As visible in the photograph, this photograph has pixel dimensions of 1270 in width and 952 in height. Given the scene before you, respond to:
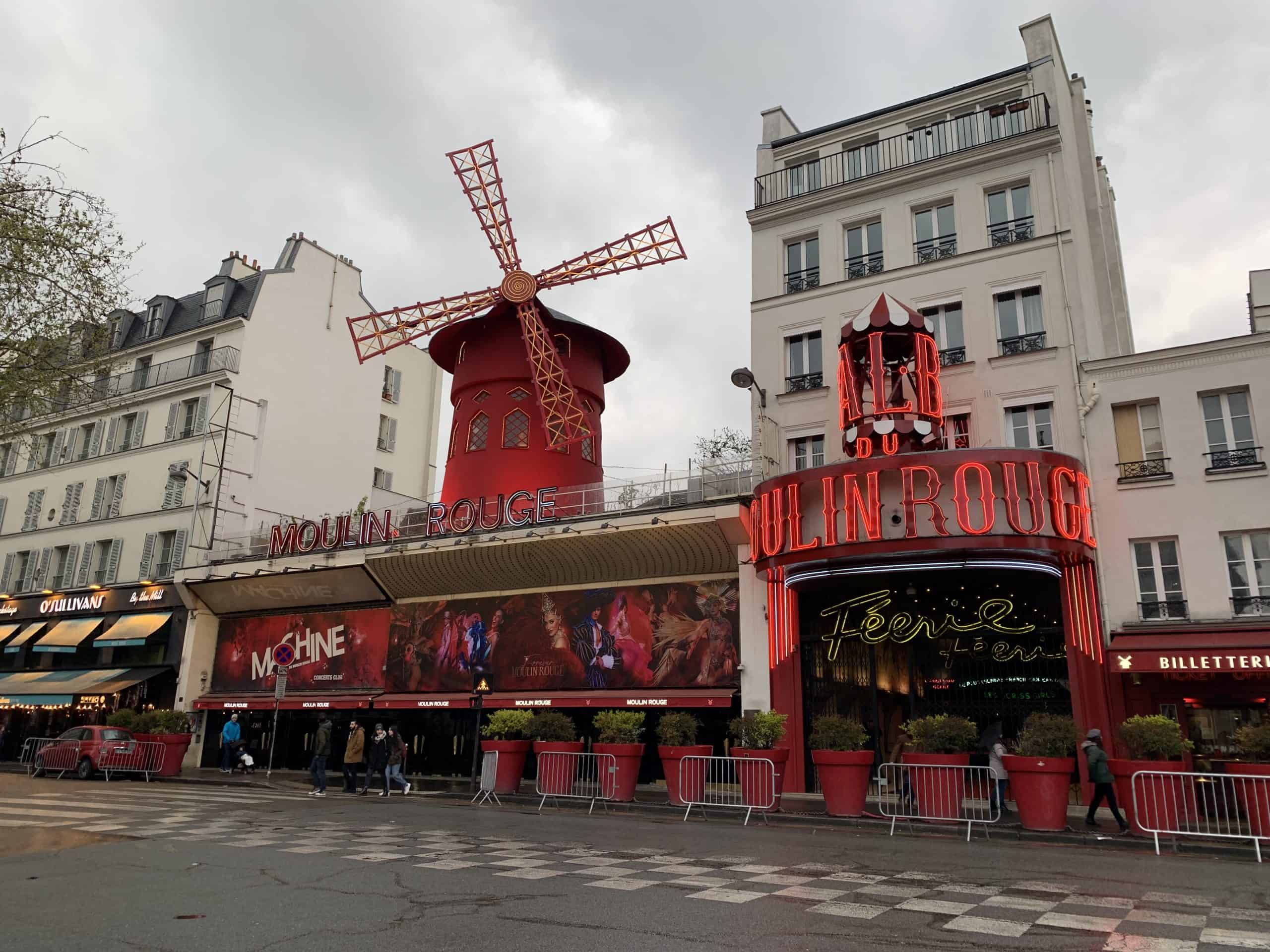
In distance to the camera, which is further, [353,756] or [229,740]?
[229,740]

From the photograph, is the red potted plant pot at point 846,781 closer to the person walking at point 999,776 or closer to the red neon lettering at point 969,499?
the person walking at point 999,776

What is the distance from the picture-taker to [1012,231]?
1605 centimetres

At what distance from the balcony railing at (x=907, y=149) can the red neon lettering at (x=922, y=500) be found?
678 cm

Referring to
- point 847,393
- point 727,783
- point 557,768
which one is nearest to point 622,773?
point 557,768

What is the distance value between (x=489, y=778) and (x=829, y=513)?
6370mm

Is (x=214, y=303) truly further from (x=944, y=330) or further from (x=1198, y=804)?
(x=1198, y=804)

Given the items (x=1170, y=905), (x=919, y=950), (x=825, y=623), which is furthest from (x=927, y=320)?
(x=919, y=950)

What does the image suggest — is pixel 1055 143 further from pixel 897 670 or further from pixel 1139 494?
pixel 897 670

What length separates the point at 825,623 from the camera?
1573 centimetres

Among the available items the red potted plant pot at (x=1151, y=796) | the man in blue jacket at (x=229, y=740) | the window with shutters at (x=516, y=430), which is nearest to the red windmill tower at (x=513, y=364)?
the window with shutters at (x=516, y=430)

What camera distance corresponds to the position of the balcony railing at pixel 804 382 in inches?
661

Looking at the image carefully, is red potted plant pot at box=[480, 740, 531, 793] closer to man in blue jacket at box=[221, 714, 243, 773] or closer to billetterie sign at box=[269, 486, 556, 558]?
billetterie sign at box=[269, 486, 556, 558]

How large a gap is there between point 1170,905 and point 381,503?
2531 centimetres

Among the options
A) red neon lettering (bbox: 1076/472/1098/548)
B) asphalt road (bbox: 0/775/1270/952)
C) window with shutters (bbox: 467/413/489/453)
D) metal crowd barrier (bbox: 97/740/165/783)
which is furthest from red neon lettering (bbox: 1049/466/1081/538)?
metal crowd barrier (bbox: 97/740/165/783)
